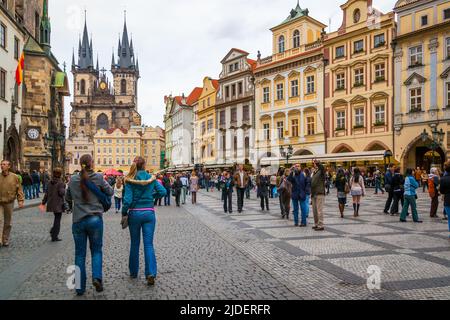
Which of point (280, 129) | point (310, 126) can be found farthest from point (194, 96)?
point (310, 126)

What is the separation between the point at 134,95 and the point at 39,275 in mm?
144418

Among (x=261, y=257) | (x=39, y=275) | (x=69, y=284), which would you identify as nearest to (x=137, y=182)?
(x=69, y=284)

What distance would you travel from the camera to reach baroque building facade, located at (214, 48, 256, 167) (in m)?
49.6

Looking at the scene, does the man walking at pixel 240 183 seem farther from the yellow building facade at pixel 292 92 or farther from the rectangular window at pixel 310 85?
the rectangular window at pixel 310 85

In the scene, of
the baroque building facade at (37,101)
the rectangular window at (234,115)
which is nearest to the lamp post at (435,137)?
the rectangular window at (234,115)

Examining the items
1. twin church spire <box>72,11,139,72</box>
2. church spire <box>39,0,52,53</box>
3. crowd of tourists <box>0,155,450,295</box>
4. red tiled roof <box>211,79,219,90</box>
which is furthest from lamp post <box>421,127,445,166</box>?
twin church spire <box>72,11,139,72</box>

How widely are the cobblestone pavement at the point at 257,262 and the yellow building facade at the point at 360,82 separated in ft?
81.0

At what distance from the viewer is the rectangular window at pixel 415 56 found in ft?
109

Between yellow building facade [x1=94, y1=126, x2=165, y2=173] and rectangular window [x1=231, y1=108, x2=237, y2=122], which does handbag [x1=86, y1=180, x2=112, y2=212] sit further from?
yellow building facade [x1=94, y1=126, x2=165, y2=173]

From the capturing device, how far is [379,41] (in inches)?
1412

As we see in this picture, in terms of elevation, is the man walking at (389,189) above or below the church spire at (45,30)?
below

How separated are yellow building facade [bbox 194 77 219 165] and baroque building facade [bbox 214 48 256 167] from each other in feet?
5.15

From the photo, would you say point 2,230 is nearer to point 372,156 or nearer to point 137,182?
point 137,182

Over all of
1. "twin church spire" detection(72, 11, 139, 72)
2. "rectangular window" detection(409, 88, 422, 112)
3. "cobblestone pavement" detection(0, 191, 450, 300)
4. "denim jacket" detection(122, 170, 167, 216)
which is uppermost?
"twin church spire" detection(72, 11, 139, 72)
